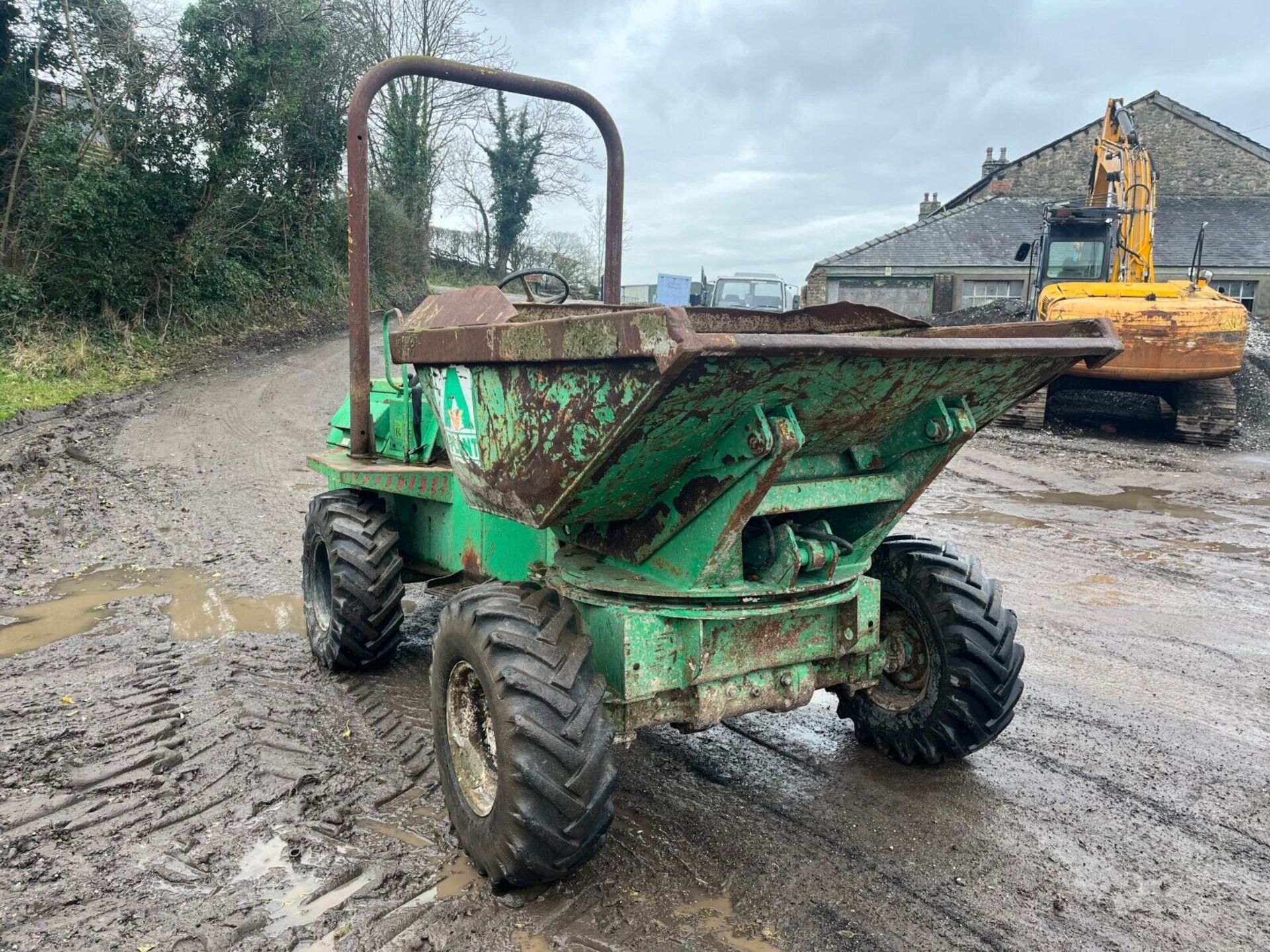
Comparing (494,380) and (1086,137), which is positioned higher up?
(1086,137)

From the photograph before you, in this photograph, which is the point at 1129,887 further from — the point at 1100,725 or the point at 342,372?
the point at 342,372

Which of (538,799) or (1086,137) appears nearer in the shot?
(538,799)

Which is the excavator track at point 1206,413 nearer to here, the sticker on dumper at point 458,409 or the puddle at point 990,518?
the puddle at point 990,518

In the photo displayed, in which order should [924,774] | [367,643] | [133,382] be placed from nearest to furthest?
1. [924,774]
2. [367,643]
3. [133,382]

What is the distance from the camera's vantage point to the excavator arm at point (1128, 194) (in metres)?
12.7

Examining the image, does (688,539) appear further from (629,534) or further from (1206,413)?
(1206,413)

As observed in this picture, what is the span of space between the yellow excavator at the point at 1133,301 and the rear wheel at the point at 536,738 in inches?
370

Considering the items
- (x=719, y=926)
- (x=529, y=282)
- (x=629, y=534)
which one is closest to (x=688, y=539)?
(x=629, y=534)

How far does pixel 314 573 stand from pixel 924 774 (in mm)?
3079

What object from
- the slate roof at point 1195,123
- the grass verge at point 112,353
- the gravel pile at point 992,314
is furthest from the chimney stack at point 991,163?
the grass verge at point 112,353

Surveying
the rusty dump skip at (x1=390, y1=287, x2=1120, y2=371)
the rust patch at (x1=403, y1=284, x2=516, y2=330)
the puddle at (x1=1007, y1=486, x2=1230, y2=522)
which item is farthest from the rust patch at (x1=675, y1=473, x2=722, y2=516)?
the puddle at (x1=1007, y1=486, x2=1230, y2=522)

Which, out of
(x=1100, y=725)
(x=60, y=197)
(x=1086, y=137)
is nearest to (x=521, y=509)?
(x=1100, y=725)

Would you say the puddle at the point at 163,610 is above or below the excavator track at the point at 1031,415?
below

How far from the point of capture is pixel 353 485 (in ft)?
14.8
